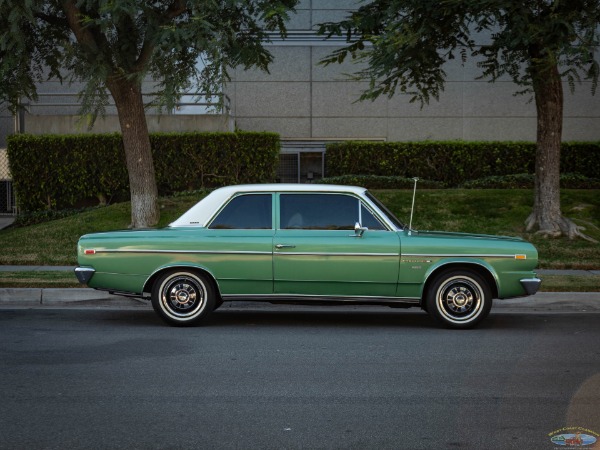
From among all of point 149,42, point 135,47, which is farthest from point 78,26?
point 149,42

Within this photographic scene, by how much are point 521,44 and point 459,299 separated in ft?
23.0

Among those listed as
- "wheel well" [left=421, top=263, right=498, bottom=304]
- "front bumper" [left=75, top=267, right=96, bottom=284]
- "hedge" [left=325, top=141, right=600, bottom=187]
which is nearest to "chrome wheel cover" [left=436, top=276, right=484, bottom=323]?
"wheel well" [left=421, top=263, right=498, bottom=304]

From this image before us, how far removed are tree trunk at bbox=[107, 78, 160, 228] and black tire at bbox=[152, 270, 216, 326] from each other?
7998 millimetres

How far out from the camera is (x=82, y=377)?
7.42 metres

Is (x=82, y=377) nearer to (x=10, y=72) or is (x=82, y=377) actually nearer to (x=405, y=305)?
(x=405, y=305)

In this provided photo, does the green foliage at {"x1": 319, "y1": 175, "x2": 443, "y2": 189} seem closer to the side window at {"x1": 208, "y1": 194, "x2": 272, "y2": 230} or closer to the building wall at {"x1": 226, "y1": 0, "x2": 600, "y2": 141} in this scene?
the building wall at {"x1": 226, "y1": 0, "x2": 600, "y2": 141}

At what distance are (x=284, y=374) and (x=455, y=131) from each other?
65.6ft

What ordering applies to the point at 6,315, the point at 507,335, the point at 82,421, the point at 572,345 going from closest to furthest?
the point at 82,421 < the point at 572,345 < the point at 507,335 < the point at 6,315

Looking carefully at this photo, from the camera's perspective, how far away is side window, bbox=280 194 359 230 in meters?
10.2

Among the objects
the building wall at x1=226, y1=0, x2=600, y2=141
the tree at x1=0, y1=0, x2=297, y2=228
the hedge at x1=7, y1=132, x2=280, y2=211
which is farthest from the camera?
the building wall at x1=226, y1=0, x2=600, y2=141

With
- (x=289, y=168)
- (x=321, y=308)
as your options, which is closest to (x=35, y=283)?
(x=321, y=308)

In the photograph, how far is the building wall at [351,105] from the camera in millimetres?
26500
